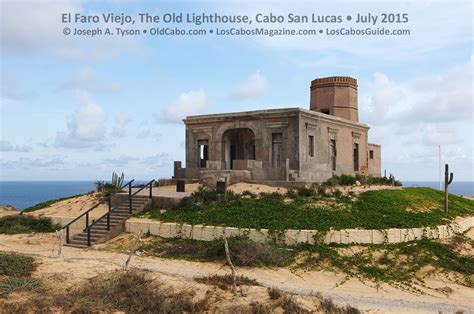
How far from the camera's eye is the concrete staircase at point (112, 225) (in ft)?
60.3

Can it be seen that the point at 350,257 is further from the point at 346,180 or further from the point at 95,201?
the point at 95,201

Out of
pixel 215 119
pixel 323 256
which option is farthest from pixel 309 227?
pixel 215 119

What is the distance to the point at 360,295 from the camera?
1269cm

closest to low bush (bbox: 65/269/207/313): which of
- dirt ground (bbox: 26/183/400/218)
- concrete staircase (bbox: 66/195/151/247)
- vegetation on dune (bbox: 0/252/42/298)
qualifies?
vegetation on dune (bbox: 0/252/42/298)

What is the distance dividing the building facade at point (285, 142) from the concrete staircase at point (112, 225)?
15.0 ft

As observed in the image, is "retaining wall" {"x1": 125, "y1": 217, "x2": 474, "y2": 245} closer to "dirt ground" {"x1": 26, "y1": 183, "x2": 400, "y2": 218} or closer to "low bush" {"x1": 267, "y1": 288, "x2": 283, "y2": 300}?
"dirt ground" {"x1": 26, "y1": 183, "x2": 400, "y2": 218}

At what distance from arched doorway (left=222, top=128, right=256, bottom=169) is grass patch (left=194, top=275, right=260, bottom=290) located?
16.8 metres

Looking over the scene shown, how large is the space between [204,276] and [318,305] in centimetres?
364

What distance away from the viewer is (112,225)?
63.4 feet

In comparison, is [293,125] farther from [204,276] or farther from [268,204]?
[204,276]

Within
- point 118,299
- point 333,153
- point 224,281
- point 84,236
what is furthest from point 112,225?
point 333,153

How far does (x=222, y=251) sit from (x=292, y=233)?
8.51 feet

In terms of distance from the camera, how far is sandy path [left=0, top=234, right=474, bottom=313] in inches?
476

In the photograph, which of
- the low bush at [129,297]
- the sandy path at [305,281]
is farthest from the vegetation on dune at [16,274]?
the low bush at [129,297]
